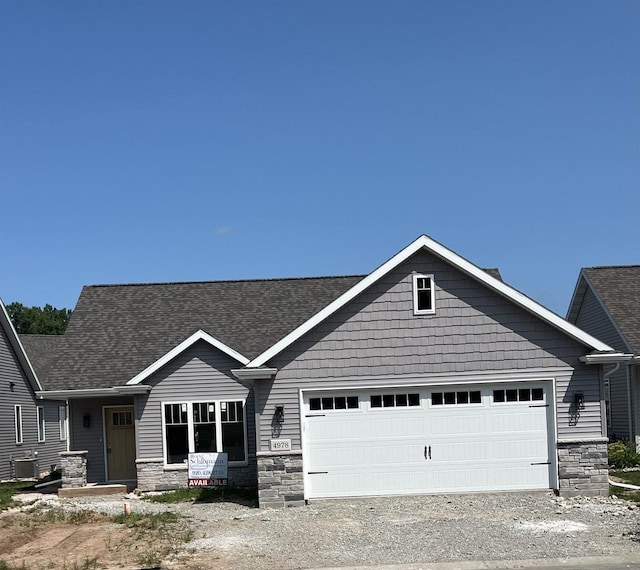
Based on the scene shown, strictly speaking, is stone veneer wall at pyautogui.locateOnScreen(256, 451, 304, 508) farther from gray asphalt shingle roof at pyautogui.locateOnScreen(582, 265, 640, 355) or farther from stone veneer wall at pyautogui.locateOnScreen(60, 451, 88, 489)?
gray asphalt shingle roof at pyautogui.locateOnScreen(582, 265, 640, 355)

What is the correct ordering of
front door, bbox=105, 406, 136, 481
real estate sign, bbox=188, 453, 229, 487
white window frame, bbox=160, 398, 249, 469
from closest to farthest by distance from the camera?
real estate sign, bbox=188, 453, 229, 487, white window frame, bbox=160, 398, 249, 469, front door, bbox=105, 406, 136, 481

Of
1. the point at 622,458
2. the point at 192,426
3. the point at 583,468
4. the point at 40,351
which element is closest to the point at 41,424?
the point at 40,351

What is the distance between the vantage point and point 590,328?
27.3 metres

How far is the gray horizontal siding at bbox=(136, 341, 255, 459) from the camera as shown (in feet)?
64.8

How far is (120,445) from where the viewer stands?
2155cm

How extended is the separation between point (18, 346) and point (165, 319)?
7.77 m

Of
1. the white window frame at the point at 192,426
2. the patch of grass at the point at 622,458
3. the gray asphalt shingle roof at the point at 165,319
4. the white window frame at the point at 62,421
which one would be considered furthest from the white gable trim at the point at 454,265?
the white window frame at the point at 62,421

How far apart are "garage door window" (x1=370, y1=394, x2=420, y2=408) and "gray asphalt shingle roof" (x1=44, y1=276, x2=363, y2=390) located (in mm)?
5707

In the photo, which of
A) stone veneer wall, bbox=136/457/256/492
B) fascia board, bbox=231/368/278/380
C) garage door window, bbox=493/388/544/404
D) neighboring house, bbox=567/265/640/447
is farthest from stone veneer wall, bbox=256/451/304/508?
neighboring house, bbox=567/265/640/447

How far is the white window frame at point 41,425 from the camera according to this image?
30.5m

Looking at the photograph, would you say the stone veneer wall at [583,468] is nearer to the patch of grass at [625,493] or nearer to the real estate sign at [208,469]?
the patch of grass at [625,493]

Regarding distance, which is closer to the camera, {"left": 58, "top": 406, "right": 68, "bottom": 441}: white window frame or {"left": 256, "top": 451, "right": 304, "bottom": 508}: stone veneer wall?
{"left": 256, "top": 451, "right": 304, "bottom": 508}: stone veneer wall

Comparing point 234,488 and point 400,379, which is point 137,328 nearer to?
point 234,488

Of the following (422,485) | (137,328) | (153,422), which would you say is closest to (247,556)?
(422,485)
